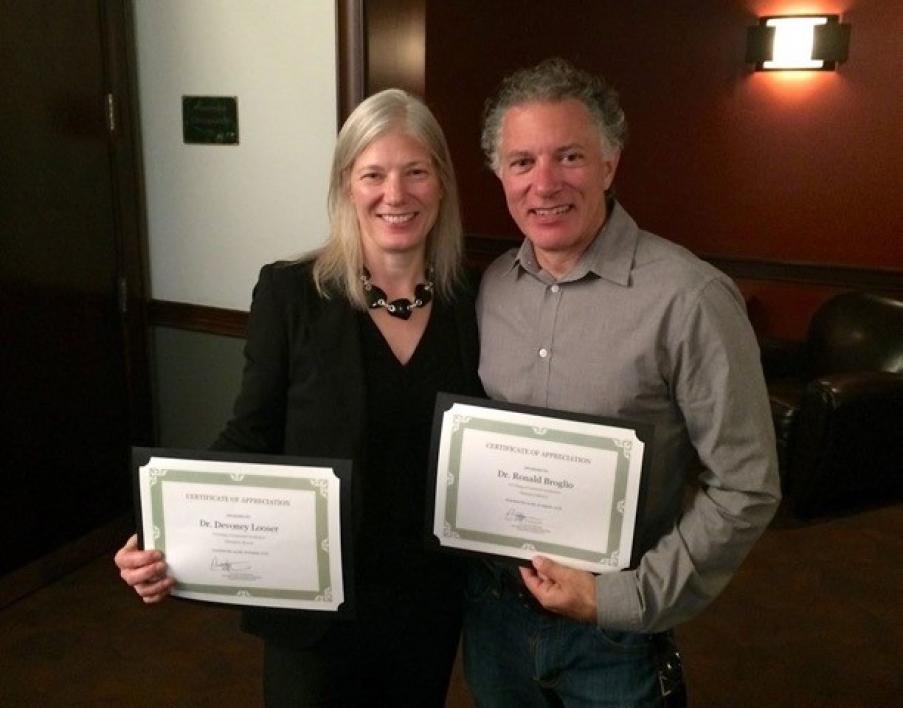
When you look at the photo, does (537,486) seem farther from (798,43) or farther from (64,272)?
(798,43)

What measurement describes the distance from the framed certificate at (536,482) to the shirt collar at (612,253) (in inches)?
9.1

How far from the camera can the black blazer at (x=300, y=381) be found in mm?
1394

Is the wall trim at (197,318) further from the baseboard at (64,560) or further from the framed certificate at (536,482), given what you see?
the framed certificate at (536,482)

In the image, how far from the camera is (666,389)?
1269 millimetres

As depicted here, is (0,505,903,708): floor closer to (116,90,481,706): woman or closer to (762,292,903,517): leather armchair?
(762,292,903,517): leather armchair

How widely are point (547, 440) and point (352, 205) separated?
0.55m

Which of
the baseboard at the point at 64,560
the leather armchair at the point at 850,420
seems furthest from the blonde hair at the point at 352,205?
the leather armchair at the point at 850,420

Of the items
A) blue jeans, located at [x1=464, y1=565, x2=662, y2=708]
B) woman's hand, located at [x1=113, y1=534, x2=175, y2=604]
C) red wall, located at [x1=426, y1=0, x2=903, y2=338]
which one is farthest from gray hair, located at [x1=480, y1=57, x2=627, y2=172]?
red wall, located at [x1=426, y1=0, x2=903, y2=338]

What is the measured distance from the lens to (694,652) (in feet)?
8.78

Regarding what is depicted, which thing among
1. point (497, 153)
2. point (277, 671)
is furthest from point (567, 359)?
point (277, 671)

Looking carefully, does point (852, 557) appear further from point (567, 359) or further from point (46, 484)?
point (46, 484)

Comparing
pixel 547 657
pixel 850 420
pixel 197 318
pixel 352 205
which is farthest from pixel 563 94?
pixel 850 420

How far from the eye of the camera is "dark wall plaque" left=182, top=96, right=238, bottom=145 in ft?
8.35

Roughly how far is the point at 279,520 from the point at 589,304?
588mm
